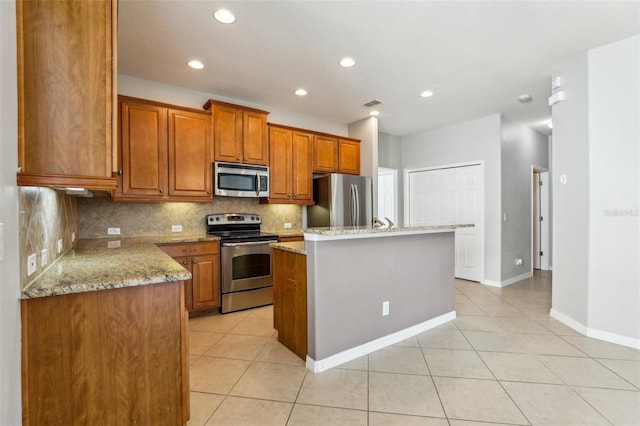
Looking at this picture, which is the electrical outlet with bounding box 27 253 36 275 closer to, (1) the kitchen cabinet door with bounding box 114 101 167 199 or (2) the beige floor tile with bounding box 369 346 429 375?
(1) the kitchen cabinet door with bounding box 114 101 167 199

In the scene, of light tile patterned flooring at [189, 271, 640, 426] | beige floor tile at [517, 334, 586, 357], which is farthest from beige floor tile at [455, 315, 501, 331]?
beige floor tile at [517, 334, 586, 357]

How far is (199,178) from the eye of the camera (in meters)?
3.50

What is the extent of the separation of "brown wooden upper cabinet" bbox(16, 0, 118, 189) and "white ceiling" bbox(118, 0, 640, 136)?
1.11 metres

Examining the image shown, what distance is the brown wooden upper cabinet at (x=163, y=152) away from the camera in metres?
3.09

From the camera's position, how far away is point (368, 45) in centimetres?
268

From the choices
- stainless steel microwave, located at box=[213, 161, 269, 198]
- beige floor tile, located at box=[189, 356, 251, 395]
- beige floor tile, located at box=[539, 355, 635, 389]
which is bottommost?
Result: beige floor tile, located at box=[539, 355, 635, 389]

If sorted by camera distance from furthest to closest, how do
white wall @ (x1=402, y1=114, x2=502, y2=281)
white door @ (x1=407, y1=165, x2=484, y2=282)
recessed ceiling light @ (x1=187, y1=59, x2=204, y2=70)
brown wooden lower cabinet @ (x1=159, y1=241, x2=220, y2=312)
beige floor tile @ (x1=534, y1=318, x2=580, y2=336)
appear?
white door @ (x1=407, y1=165, x2=484, y2=282)
white wall @ (x1=402, y1=114, x2=502, y2=281)
brown wooden lower cabinet @ (x1=159, y1=241, x2=220, y2=312)
recessed ceiling light @ (x1=187, y1=59, x2=204, y2=70)
beige floor tile @ (x1=534, y1=318, x2=580, y2=336)

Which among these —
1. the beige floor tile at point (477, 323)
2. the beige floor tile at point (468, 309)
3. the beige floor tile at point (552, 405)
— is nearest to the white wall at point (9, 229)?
the beige floor tile at point (552, 405)

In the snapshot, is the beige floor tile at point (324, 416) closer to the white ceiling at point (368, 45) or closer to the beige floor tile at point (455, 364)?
the beige floor tile at point (455, 364)

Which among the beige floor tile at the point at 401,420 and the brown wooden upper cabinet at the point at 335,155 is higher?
the brown wooden upper cabinet at the point at 335,155

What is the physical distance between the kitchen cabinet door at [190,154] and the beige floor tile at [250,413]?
2332mm

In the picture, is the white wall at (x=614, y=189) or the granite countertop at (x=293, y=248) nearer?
the granite countertop at (x=293, y=248)

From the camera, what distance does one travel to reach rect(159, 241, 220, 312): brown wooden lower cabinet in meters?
3.18

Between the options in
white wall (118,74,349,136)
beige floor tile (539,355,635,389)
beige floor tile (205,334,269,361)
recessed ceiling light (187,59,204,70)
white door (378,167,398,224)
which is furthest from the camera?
white door (378,167,398,224)
